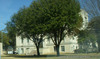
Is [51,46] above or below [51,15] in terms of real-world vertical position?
below

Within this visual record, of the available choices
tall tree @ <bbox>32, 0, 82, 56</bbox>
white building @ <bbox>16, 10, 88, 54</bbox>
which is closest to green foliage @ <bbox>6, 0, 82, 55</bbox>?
tall tree @ <bbox>32, 0, 82, 56</bbox>

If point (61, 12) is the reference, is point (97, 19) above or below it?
below

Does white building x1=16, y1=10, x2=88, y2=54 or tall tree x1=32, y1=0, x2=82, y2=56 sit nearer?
tall tree x1=32, y1=0, x2=82, y2=56

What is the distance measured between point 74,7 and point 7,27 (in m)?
14.5

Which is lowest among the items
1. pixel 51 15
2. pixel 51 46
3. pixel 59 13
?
pixel 51 46

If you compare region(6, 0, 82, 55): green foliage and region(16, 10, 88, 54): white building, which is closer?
region(6, 0, 82, 55): green foliage

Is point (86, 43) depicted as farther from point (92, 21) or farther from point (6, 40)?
point (6, 40)

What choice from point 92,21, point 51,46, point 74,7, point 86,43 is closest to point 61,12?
point 74,7

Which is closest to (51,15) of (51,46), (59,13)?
(59,13)

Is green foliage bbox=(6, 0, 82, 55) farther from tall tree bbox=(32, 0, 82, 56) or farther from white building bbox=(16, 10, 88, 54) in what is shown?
white building bbox=(16, 10, 88, 54)

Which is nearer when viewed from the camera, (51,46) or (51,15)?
(51,15)

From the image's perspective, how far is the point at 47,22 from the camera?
86.3ft

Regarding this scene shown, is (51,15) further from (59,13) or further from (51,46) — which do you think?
(51,46)

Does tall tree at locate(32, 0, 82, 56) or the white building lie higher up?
tall tree at locate(32, 0, 82, 56)
